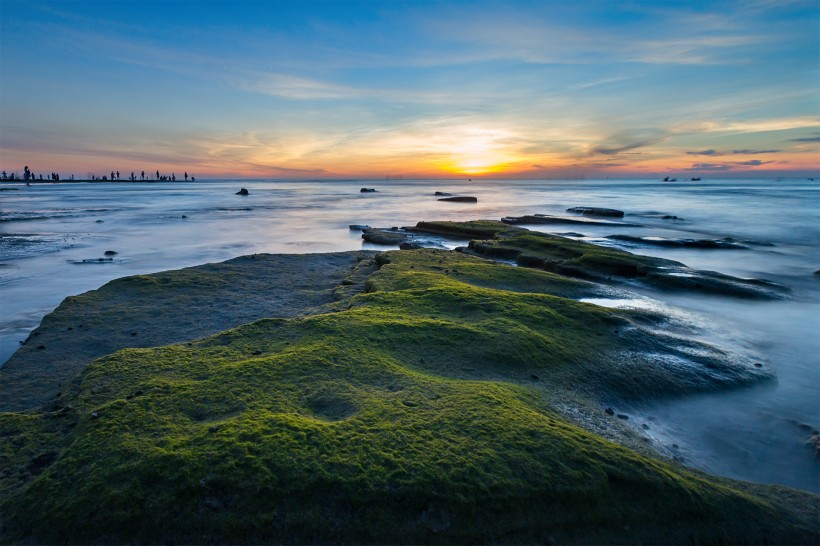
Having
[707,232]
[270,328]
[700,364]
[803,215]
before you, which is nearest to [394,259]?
[270,328]


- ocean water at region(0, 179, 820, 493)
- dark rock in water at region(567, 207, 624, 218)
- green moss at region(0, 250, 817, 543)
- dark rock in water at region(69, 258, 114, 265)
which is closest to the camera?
green moss at region(0, 250, 817, 543)

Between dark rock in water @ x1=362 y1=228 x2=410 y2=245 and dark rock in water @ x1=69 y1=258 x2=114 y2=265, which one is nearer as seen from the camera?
dark rock in water @ x1=69 y1=258 x2=114 y2=265

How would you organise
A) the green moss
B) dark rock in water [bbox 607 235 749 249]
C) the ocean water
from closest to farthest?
the green moss, the ocean water, dark rock in water [bbox 607 235 749 249]

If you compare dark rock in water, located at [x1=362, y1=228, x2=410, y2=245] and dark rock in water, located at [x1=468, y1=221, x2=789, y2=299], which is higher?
dark rock in water, located at [x1=362, y1=228, x2=410, y2=245]

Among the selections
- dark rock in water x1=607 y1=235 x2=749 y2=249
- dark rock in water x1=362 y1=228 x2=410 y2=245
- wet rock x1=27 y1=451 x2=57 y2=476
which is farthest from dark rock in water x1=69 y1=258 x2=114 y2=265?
dark rock in water x1=607 y1=235 x2=749 y2=249

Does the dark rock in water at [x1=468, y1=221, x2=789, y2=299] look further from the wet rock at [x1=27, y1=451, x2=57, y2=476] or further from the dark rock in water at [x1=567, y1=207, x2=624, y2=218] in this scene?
the dark rock in water at [x1=567, y1=207, x2=624, y2=218]

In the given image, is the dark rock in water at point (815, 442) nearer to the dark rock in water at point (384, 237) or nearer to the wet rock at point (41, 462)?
the wet rock at point (41, 462)

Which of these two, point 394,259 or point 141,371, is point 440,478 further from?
point 394,259

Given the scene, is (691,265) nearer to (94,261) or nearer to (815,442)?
(815,442)
